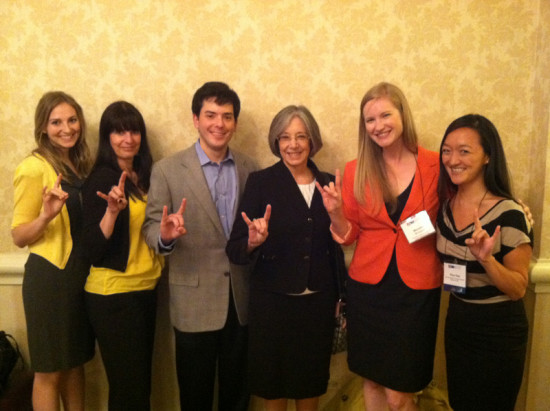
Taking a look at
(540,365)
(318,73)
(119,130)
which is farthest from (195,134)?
(540,365)

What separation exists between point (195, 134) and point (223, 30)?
0.59m

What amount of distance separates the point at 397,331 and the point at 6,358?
207cm

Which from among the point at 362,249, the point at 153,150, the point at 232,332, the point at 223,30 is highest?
the point at 223,30

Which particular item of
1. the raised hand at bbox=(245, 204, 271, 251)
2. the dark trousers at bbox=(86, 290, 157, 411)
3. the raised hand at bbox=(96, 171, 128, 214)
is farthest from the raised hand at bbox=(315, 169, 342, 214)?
the dark trousers at bbox=(86, 290, 157, 411)

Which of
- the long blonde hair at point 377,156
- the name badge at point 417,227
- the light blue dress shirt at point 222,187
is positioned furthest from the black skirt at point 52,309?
the name badge at point 417,227

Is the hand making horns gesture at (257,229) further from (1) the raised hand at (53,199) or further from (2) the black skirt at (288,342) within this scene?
(1) the raised hand at (53,199)

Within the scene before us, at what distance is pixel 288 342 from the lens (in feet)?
5.92

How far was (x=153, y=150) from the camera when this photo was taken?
227 centimetres

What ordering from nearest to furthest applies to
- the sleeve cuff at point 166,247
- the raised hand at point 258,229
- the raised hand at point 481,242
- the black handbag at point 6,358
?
the raised hand at point 481,242 < the raised hand at point 258,229 < the sleeve cuff at point 166,247 < the black handbag at point 6,358

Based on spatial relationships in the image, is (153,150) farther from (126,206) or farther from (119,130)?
(126,206)

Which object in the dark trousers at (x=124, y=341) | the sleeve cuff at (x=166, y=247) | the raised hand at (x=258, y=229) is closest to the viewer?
the raised hand at (x=258, y=229)

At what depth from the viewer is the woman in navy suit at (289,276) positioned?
5.86 feet

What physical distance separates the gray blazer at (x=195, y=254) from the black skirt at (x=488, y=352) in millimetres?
985

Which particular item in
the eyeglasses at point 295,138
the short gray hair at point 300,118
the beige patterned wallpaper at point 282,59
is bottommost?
the eyeglasses at point 295,138
